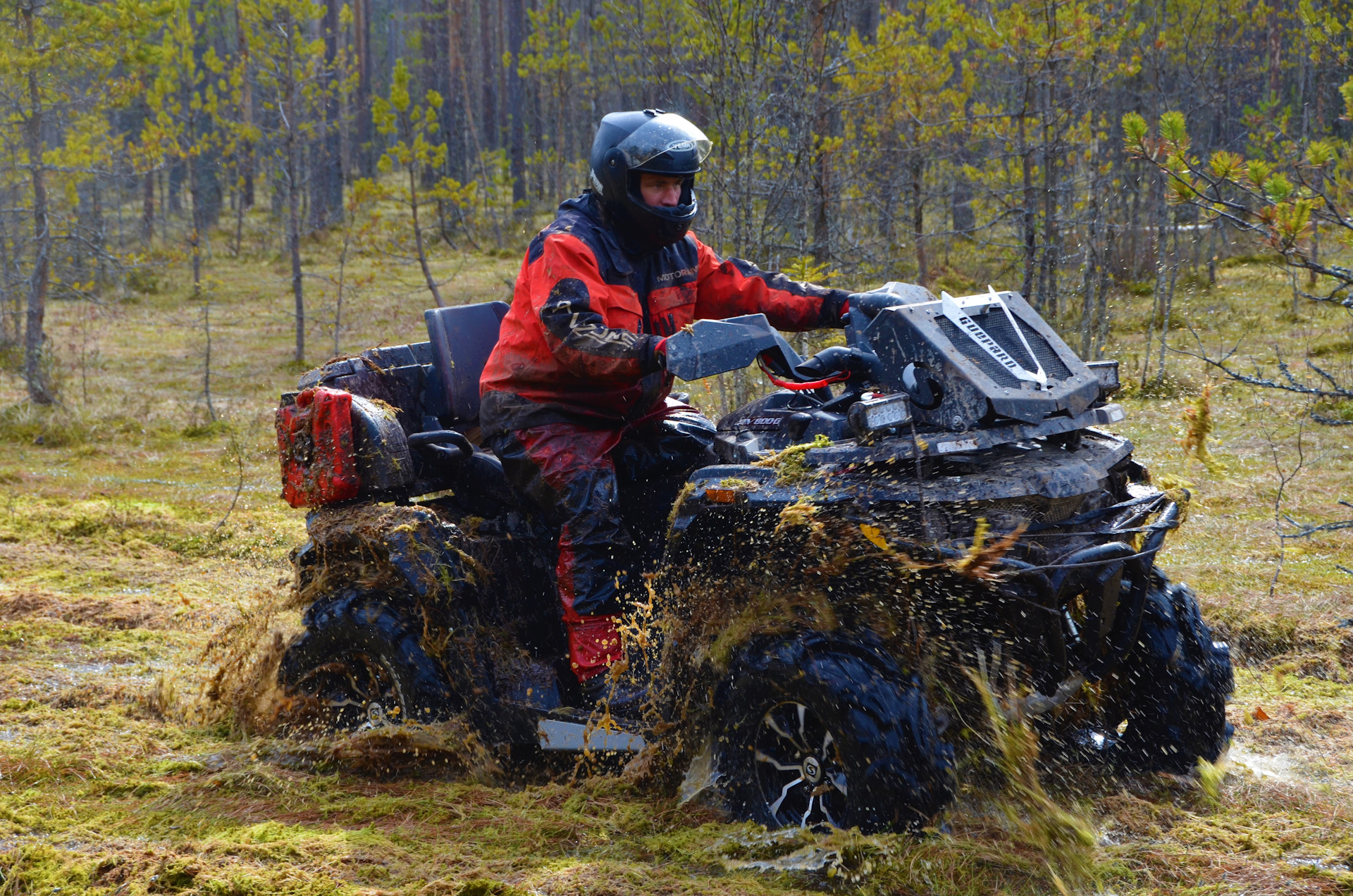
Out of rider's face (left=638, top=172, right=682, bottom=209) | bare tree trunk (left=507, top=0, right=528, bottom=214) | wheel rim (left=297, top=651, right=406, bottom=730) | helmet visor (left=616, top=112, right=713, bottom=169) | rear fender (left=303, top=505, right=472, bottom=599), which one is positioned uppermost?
bare tree trunk (left=507, top=0, right=528, bottom=214)

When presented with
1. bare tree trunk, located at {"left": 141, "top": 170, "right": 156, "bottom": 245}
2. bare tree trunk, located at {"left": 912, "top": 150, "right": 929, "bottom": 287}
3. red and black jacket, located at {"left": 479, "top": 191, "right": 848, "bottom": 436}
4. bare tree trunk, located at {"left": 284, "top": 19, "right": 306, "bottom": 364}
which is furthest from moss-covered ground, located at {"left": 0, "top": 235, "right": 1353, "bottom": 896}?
bare tree trunk, located at {"left": 141, "top": 170, "right": 156, "bottom": 245}

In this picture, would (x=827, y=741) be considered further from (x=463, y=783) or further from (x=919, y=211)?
(x=919, y=211)

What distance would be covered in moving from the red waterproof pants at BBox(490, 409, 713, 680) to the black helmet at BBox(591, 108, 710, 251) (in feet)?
2.49

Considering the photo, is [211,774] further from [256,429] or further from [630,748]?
[256,429]

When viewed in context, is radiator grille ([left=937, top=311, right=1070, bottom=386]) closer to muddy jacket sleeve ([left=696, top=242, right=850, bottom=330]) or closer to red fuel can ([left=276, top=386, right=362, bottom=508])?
muddy jacket sleeve ([left=696, top=242, right=850, bottom=330])

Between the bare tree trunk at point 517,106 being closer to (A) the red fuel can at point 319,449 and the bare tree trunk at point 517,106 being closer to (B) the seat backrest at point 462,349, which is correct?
(B) the seat backrest at point 462,349

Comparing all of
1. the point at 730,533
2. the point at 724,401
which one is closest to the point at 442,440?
the point at 730,533

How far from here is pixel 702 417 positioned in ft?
15.7

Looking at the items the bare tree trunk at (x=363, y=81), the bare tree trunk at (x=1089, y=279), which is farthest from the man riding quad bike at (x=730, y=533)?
the bare tree trunk at (x=363, y=81)

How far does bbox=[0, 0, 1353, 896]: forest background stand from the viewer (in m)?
3.62

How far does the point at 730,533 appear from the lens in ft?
12.4

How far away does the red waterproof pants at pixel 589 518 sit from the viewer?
4156 mm

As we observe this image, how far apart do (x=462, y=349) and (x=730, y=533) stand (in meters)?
1.90

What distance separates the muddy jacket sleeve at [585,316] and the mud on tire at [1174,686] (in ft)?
6.15
